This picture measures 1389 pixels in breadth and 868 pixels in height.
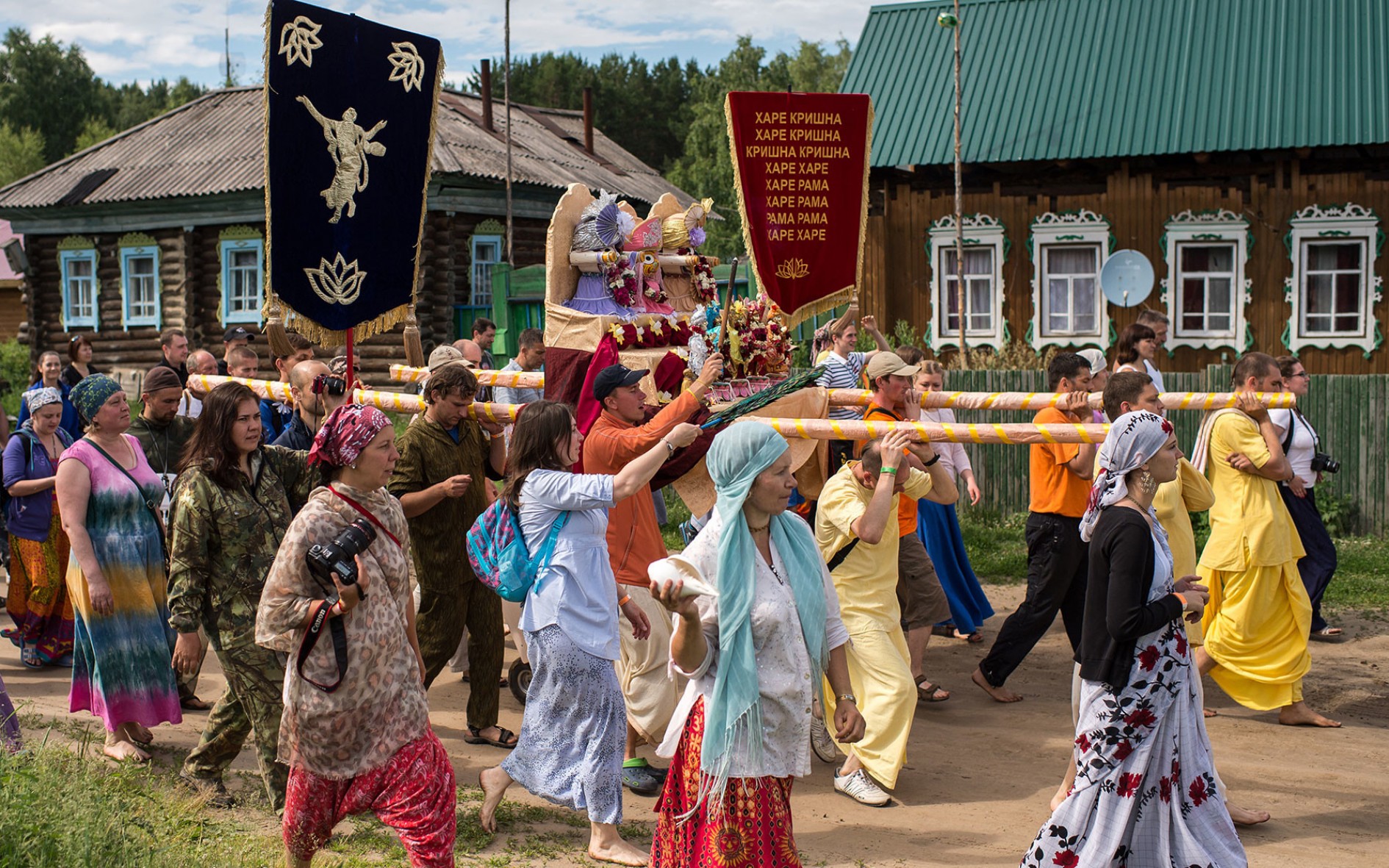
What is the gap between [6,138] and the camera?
170 feet

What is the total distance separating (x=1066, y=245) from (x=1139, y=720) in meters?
15.9

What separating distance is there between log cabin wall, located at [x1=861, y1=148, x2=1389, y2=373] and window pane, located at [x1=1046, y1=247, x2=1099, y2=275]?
1.24ft

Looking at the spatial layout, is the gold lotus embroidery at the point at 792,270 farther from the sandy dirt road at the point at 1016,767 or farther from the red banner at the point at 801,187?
the sandy dirt road at the point at 1016,767

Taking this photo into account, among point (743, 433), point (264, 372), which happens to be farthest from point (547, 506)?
point (264, 372)

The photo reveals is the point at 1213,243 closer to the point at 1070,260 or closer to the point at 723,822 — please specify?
the point at 1070,260

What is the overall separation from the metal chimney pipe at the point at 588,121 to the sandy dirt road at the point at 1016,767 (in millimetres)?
21647

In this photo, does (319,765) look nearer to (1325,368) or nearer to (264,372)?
(1325,368)

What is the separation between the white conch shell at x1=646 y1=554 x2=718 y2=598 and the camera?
3.75 meters

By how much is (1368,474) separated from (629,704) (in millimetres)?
9102

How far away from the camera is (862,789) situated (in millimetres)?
6082

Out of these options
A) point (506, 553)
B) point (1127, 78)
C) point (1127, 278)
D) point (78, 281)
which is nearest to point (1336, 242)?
point (1127, 278)

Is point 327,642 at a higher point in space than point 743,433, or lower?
lower

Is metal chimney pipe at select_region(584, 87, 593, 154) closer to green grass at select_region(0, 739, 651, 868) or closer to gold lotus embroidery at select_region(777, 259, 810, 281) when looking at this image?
gold lotus embroidery at select_region(777, 259, 810, 281)

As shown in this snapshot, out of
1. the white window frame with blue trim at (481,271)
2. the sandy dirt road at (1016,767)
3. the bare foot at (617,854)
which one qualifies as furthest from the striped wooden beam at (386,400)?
the white window frame with blue trim at (481,271)
